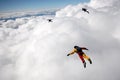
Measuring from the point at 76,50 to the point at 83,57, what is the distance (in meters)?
2.20

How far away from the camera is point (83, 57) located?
3089 cm

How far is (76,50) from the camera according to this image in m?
32.3
